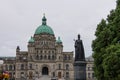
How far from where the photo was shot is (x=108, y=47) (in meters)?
22.6

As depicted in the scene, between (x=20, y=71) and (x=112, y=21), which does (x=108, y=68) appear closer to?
(x=112, y=21)

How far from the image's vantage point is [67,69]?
10012cm

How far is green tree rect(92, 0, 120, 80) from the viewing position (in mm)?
20972

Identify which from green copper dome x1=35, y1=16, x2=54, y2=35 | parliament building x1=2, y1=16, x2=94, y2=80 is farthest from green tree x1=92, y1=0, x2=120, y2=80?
green copper dome x1=35, y1=16, x2=54, y2=35

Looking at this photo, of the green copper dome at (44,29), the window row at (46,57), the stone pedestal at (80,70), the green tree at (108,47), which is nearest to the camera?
the green tree at (108,47)

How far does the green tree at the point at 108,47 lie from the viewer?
20972 millimetres

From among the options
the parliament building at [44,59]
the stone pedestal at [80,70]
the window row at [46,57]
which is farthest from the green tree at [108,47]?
the window row at [46,57]

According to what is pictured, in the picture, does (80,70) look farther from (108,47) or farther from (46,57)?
(46,57)

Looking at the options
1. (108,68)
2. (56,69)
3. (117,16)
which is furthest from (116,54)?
(56,69)

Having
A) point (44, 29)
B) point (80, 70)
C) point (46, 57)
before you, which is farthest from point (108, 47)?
point (44, 29)

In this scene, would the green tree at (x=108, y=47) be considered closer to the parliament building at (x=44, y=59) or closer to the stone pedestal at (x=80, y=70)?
the stone pedestal at (x=80, y=70)

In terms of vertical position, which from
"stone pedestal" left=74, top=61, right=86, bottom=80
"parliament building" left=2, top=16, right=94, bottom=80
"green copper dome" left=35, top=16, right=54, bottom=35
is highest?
"green copper dome" left=35, top=16, right=54, bottom=35

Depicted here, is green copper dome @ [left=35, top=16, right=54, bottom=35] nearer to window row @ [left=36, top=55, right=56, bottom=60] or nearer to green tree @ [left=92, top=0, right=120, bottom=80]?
window row @ [left=36, top=55, right=56, bottom=60]

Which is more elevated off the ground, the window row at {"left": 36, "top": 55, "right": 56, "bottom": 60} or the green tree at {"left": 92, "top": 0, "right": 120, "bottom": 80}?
the window row at {"left": 36, "top": 55, "right": 56, "bottom": 60}
